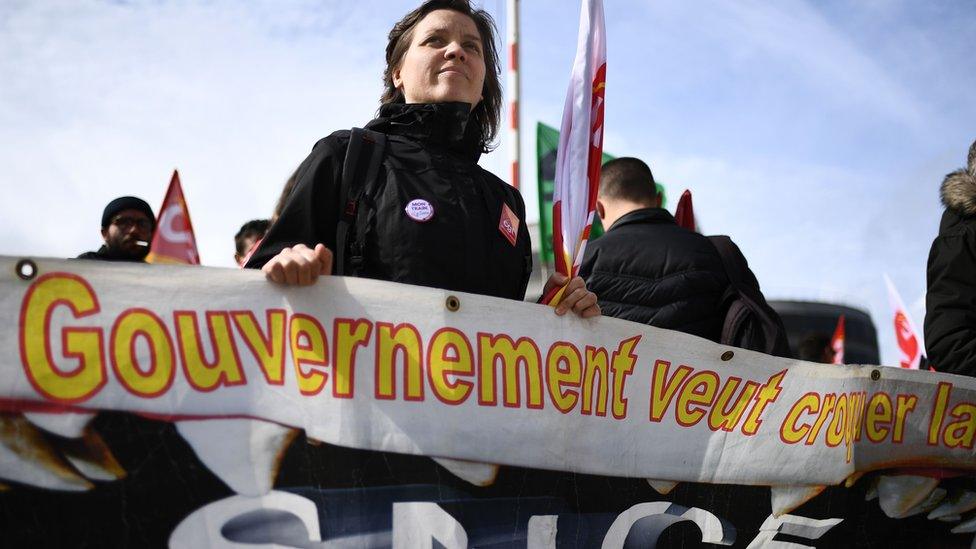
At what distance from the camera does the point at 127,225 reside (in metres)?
4.10

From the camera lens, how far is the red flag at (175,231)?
208 inches

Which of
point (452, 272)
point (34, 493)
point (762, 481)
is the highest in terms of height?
point (452, 272)

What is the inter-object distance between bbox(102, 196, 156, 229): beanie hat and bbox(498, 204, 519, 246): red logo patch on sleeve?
2282 mm

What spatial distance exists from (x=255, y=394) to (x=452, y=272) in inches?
20.6

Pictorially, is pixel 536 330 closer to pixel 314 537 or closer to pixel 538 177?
pixel 314 537

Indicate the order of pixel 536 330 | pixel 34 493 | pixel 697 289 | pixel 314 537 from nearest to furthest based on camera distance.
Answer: pixel 34 493
pixel 314 537
pixel 536 330
pixel 697 289

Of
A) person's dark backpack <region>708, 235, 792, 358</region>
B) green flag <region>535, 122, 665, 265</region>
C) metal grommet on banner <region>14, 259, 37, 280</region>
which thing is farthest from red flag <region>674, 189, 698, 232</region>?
green flag <region>535, 122, 665, 265</region>

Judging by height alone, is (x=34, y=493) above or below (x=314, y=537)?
above

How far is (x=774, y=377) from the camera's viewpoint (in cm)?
274

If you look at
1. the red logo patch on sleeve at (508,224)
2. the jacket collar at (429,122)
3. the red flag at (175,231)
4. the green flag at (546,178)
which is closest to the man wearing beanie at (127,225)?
the red flag at (175,231)

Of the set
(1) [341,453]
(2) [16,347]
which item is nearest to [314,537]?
(1) [341,453]

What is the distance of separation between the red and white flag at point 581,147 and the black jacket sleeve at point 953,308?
4.30 feet

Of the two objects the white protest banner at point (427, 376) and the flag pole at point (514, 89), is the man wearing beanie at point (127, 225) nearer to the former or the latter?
the white protest banner at point (427, 376)

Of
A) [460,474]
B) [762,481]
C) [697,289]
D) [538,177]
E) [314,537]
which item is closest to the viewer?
[314,537]
